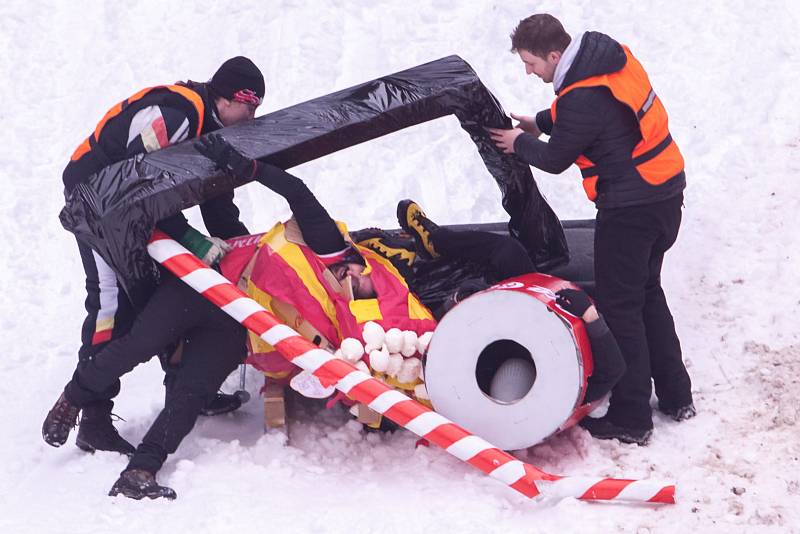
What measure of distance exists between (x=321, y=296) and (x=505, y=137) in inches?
41.3

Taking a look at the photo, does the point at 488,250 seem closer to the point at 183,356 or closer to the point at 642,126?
the point at 642,126

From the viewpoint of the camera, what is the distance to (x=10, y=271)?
249 inches

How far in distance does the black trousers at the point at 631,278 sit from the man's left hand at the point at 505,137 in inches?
19.0

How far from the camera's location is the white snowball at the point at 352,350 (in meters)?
4.44

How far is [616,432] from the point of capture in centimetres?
459

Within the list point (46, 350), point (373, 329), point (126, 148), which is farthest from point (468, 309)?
point (46, 350)

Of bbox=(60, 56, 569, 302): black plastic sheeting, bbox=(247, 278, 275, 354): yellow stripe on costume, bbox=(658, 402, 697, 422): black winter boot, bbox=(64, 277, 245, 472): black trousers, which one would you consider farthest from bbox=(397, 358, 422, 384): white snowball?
bbox=(658, 402, 697, 422): black winter boot

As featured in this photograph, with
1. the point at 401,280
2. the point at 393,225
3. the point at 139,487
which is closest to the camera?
the point at 139,487

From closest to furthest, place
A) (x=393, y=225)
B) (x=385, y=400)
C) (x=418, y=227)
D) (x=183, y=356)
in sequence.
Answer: (x=385, y=400)
(x=183, y=356)
(x=418, y=227)
(x=393, y=225)

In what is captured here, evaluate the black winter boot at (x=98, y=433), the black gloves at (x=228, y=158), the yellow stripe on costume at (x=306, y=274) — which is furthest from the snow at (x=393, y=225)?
the black gloves at (x=228, y=158)

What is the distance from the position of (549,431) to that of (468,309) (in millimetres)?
579

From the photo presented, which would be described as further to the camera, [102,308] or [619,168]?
[102,308]

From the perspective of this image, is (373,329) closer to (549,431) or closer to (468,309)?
(468,309)

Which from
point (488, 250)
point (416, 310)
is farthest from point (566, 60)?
point (416, 310)
